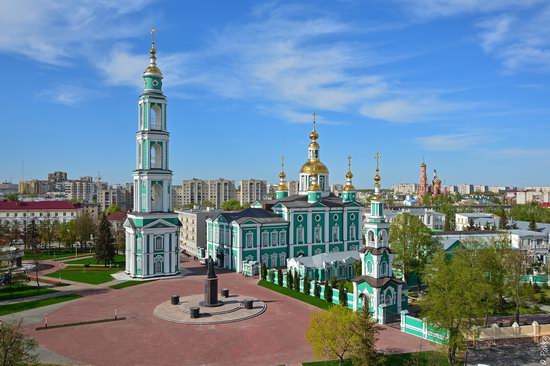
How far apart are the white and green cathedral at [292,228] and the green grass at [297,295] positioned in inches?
215

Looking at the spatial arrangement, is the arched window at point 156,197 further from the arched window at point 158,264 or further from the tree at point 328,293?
the tree at point 328,293

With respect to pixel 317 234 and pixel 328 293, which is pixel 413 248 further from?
pixel 317 234

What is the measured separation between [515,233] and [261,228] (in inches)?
1053

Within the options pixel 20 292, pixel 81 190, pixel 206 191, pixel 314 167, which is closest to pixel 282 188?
pixel 314 167

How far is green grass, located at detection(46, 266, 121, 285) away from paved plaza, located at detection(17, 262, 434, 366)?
6918mm

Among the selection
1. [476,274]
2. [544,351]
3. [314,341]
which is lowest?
[544,351]

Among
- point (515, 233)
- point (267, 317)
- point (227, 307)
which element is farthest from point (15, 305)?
point (515, 233)

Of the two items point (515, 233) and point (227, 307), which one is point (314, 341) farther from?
point (515, 233)

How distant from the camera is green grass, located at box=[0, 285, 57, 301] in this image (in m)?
28.8

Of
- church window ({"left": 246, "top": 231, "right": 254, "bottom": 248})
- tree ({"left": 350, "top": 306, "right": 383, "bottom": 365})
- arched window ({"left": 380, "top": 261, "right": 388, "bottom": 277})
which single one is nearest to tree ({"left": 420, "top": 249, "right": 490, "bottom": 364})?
tree ({"left": 350, "top": 306, "right": 383, "bottom": 365})

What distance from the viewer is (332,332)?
51.2 ft

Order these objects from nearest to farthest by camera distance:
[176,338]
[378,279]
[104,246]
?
[176,338], [378,279], [104,246]

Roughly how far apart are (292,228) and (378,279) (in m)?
16.7

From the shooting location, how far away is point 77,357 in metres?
18.3
